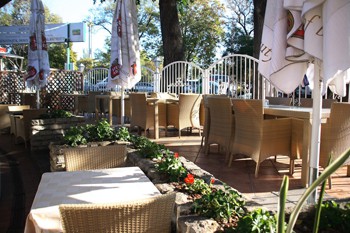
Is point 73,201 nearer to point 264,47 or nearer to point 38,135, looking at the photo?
point 264,47

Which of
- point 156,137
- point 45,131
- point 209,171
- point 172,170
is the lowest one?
point 209,171

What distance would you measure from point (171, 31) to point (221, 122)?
6.68 m

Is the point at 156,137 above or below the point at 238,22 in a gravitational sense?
below

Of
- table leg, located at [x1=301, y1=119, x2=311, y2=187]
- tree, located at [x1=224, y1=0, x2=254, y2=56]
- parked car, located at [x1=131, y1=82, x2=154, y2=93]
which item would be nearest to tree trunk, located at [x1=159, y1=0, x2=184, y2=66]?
parked car, located at [x1=131, y1=82, x2=154, y2=93]

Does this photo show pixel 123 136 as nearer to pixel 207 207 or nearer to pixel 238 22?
pixel 207 207

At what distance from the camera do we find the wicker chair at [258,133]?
375cm

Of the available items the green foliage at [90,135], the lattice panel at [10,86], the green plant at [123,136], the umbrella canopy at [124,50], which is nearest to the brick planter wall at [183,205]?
the green plant at [123,136]

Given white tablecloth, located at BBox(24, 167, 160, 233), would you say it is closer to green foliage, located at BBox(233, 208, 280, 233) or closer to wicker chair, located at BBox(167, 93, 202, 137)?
green foliage, located at BBox(233, 208, 280, 233)

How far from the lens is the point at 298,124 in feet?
12.9

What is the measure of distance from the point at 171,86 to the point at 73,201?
7.93 m

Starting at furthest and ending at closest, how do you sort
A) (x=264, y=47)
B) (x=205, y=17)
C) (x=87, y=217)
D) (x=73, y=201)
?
(x=205, y=17)
(x=264, y=47)
(x=73, y=201)
(x=87, y=217)

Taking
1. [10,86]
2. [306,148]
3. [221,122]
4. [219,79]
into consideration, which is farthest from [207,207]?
[10,86]

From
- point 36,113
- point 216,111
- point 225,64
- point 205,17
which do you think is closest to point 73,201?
point 216,111

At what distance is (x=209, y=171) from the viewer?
4070 mm
